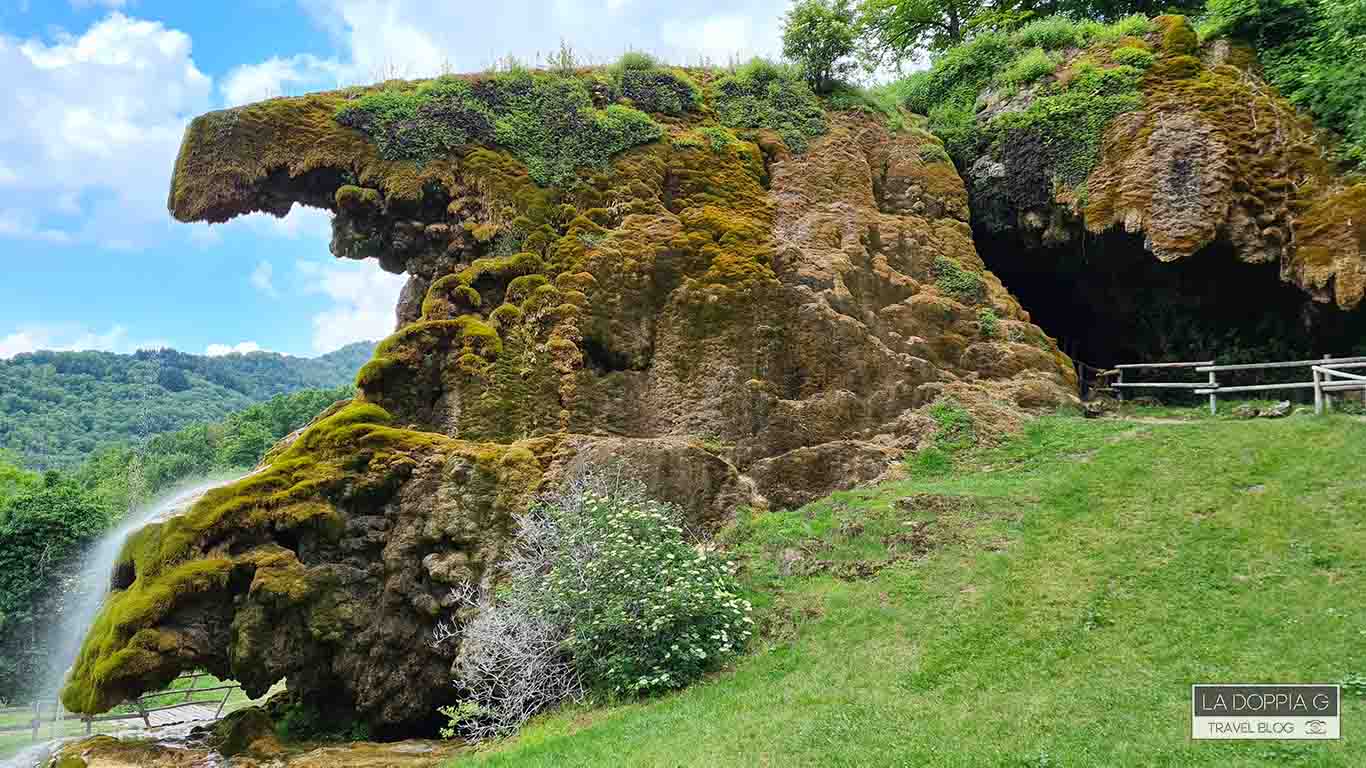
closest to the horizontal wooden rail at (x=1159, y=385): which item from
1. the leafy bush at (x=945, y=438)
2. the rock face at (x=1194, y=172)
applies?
the rock face at (x=1194, y=172)

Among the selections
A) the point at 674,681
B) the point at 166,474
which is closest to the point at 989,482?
the point at 674,681

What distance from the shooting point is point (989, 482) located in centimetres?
1362

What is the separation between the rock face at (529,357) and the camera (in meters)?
11.6

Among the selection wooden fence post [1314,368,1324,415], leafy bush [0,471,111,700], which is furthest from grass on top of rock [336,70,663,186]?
leafy bush [0,471,111,700]

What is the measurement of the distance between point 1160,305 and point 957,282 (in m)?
5.61

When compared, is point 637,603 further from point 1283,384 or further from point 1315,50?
point 1315,50

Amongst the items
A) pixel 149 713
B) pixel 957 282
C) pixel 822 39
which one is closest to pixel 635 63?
pixel 822 39

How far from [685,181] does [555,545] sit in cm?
932

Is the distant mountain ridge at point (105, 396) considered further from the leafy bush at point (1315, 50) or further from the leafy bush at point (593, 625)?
the leafy bush at point (1315, 50)

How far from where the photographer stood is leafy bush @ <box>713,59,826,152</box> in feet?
64.7

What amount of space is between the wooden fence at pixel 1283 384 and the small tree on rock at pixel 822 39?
33.0 feet

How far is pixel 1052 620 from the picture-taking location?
9469 mm

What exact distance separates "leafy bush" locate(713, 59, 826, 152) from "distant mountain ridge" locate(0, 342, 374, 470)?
60392 millimetres

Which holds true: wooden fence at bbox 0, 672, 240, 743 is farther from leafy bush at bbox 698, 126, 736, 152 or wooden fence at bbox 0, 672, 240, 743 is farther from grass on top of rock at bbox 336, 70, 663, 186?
leafy bush at bbox 698, 126, 736, 152
